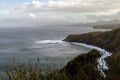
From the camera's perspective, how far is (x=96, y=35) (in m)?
124

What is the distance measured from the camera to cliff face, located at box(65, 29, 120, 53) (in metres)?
92.2

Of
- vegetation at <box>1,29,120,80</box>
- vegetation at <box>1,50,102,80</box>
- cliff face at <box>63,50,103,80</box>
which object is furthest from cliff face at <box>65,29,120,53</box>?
vegetation at <box>1,50,102,80</box>

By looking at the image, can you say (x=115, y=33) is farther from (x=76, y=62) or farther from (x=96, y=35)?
(x=76, y=62)

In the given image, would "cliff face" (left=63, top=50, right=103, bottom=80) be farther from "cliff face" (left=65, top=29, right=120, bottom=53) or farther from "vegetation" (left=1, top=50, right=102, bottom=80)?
"cliff face" (left=65, top=29, right=120, bottom=53)

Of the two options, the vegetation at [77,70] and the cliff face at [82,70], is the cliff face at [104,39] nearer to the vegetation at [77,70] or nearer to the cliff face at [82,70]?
the vegetation at [77,70]

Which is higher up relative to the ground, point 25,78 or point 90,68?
point 25,78

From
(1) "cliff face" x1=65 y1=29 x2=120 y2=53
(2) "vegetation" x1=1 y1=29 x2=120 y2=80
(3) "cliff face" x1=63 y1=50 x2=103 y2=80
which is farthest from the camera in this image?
(1) "cliff face" x1=65 y1=29 x2=120 y2=53

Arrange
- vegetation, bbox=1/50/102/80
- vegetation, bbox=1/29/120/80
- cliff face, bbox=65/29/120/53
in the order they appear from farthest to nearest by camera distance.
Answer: cliff face, bbox=65/29/120/53, vegetation, bbox=1/29/120/80, vegetation, bbox=1/50/102/80

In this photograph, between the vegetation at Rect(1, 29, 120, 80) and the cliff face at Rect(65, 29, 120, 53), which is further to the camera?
the cliff face at Rect(65, 29, 120, 53)

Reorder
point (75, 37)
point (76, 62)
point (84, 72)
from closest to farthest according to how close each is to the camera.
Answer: point (84, 72) → point (76, 62) → point (75, 37)

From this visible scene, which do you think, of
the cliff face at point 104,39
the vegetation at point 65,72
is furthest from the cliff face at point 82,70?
the cliff face at point 104,39

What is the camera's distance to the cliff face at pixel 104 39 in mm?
92188

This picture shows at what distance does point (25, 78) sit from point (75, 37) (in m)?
124

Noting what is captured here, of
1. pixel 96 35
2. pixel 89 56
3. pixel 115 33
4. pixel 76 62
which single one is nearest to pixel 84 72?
pixel 76 62
